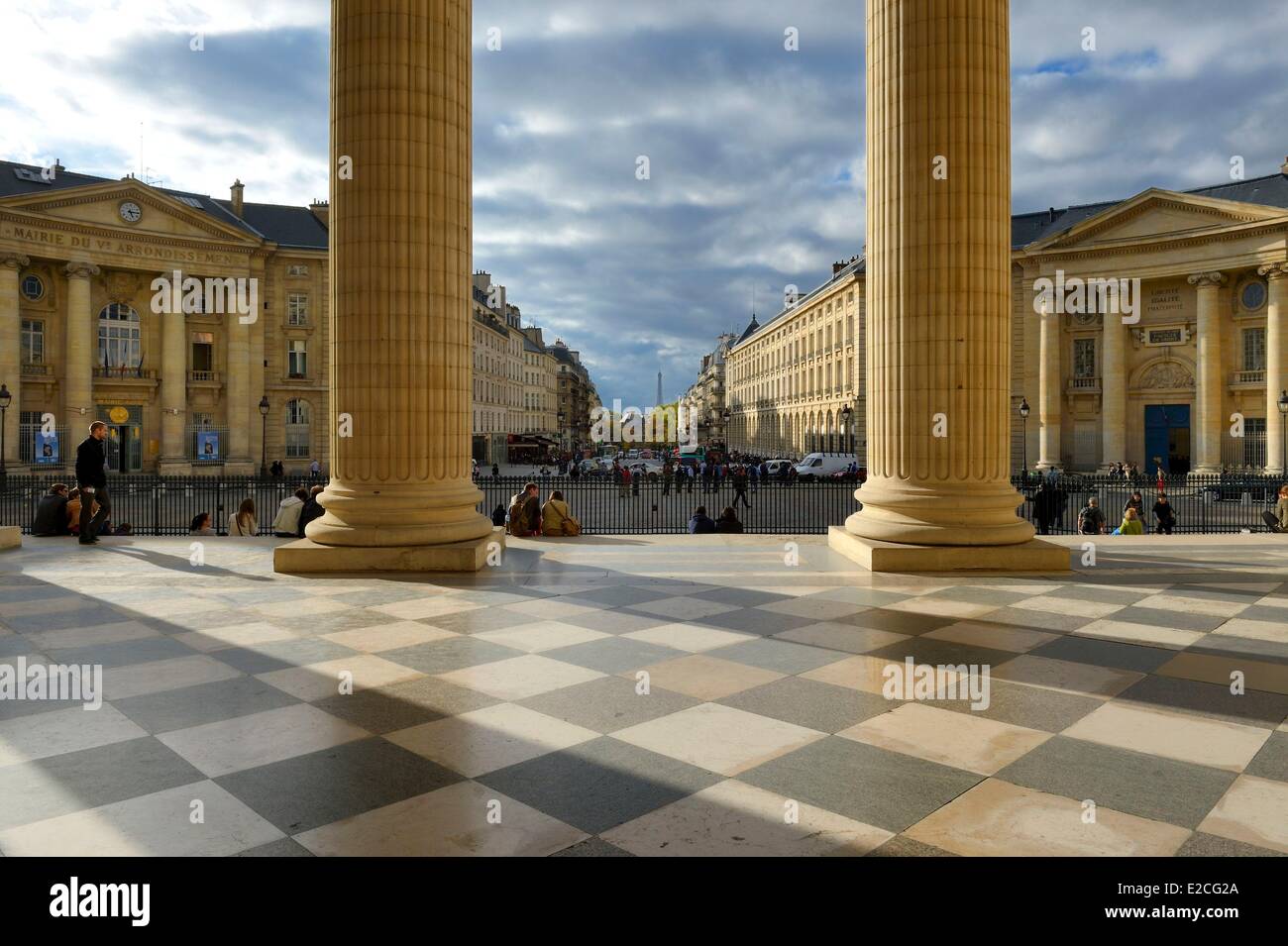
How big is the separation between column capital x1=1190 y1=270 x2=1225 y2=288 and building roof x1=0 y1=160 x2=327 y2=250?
52.8 metres

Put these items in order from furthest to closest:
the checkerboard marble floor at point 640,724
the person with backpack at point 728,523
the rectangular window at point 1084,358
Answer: the rectangular window at point 1084,358 → the person with backpack at point 728,523 → the checkerboard marble floor at point 640,724

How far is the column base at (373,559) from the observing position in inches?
403

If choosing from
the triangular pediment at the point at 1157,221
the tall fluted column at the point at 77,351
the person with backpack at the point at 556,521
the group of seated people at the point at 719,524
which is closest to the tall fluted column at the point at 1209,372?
the triangular pediment at the point at 1157,221

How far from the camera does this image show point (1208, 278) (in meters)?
44.9

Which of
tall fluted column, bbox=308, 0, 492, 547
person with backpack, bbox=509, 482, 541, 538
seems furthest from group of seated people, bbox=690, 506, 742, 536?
tall fluted column, bbox=308, 0, 492, 547

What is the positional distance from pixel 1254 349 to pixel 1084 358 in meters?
8.50

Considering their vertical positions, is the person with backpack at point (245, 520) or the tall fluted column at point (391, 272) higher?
the tall fluted column at point (391, 272)

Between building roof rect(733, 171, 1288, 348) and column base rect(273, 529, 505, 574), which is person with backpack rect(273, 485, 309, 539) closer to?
column base rect(273, 529, 505, 574)

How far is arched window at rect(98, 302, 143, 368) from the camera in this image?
48969mm

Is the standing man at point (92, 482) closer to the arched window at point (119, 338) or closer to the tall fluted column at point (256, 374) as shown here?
the tall fluted column at point (256, 374)

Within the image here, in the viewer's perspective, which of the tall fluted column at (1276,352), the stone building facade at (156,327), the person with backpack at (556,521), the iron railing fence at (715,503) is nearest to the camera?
the person with backpack at (556,521)

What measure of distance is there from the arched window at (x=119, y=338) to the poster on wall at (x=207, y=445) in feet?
17.8
